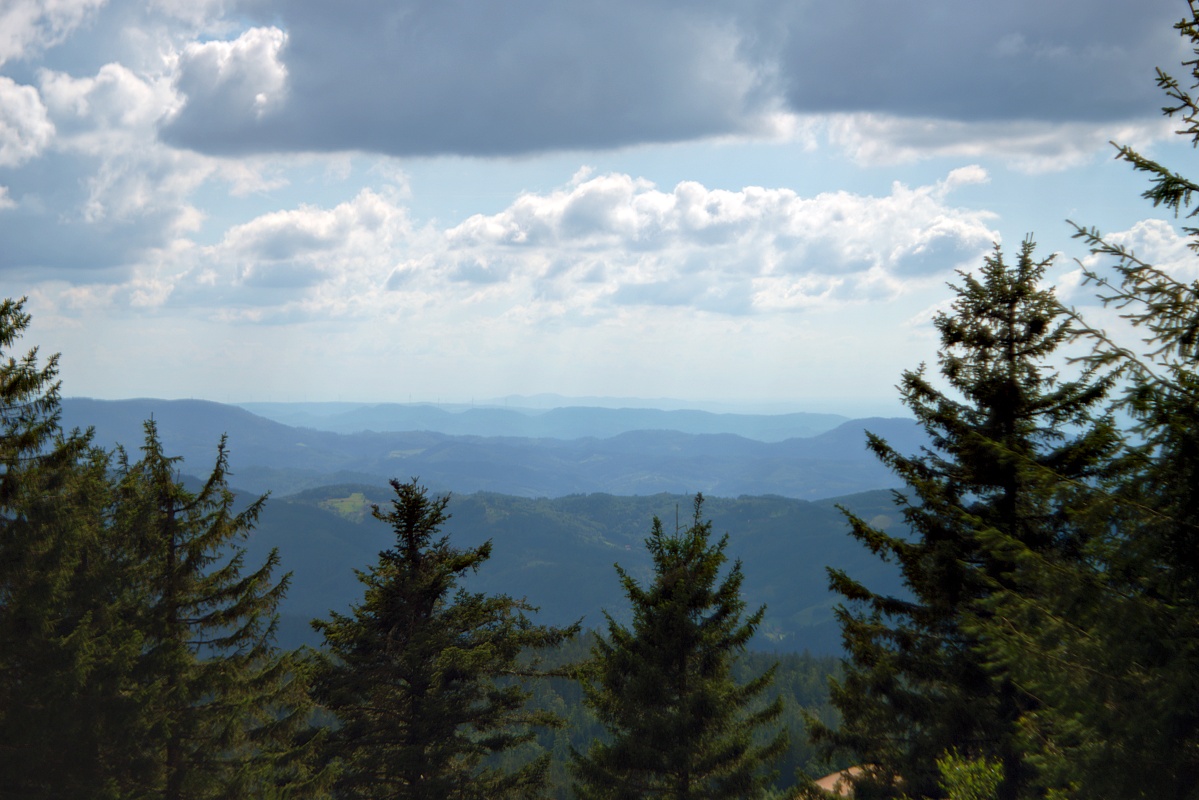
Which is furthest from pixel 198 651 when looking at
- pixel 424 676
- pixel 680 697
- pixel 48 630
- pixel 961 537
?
pixel 961 537

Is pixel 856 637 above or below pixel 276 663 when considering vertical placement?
above

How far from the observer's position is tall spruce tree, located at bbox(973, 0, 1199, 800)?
702 cm

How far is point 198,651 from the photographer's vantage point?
16.6 m

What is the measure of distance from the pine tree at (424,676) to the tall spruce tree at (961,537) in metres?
6.14

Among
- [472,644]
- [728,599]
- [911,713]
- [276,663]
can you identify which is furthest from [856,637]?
[276,663]

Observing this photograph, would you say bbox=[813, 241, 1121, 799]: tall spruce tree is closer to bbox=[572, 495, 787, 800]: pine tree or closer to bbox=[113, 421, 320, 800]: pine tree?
bbox=[572, 495, 787, 800]: pine tree

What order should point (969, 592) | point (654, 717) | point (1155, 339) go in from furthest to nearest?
point (654, 717) → point (969, 592) → point (1155, 339)

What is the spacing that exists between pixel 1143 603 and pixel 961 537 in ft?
19.5

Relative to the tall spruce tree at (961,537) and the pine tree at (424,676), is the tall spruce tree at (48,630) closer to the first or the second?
the pine tree at (424,676)

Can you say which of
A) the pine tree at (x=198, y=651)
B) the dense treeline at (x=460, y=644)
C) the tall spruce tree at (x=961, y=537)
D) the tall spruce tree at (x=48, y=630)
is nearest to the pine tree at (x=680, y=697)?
the dense treeline at (x=460, y=644)

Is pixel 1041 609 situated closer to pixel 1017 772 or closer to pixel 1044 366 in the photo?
pixel 1017 772

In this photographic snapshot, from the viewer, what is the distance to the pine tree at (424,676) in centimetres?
1448

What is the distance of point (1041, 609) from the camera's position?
816 centimetres

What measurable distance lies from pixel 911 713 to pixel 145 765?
575 inches
